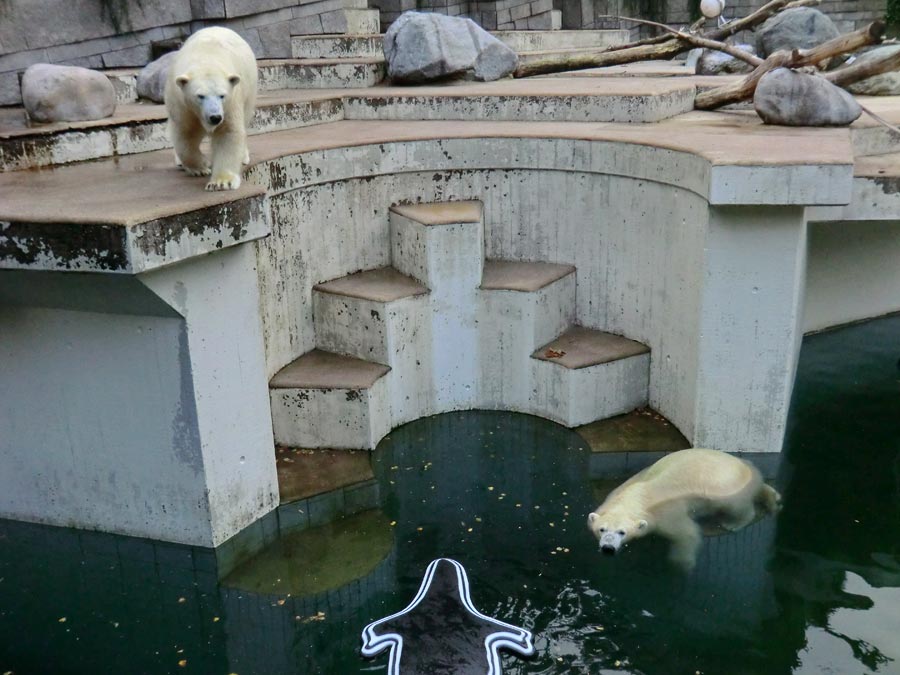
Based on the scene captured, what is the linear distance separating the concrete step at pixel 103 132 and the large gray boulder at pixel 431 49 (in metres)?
1.34

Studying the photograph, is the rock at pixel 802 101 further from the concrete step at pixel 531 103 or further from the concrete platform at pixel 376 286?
the concrete platform at pixel 376 286

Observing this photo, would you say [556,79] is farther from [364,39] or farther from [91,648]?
[91,648]

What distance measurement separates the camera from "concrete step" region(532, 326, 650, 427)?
234 inches

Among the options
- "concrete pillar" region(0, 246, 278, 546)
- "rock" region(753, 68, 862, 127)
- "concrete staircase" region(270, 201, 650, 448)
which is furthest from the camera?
"rock" region(753, 68, 862, 127)

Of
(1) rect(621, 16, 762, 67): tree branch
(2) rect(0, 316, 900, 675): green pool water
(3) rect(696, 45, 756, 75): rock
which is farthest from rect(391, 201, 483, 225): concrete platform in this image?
(3) rect(696, 45, 756, 75): rock

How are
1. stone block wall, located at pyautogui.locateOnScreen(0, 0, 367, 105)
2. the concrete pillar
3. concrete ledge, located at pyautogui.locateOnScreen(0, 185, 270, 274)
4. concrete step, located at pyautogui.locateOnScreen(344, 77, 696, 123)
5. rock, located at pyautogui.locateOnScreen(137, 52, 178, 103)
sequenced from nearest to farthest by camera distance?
concrete ledge, located at pyautogui.locateOnScreen(0, 185, 270, 274) < the concrete pillar < concrete step, located at pyautogui.locateOnScreen(344, 77, 696, 123) < rock, located at pyautogui.locateOnScreen(137, 52, 178, 103) < stone block wall, located at pyautogui.locateOnScreen(0, 0, 367, 105)

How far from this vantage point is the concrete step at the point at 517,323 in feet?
20.1

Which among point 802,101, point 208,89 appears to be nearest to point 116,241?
point 208,89

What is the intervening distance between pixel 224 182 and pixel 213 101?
1.47ft

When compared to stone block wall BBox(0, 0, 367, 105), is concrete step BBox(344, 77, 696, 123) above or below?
below

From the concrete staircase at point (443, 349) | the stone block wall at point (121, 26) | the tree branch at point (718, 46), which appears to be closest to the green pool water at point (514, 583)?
the concrete staircase at point (443, 349)

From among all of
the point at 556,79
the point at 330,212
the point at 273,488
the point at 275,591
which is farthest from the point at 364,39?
the point at 275,591

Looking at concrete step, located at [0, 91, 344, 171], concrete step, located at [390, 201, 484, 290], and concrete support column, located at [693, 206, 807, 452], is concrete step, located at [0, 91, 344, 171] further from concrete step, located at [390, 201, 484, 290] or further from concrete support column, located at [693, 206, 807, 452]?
concrete support column, located at [693, 206, 807, 452]

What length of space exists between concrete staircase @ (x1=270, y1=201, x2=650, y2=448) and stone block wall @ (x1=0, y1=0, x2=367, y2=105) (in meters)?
4.14
